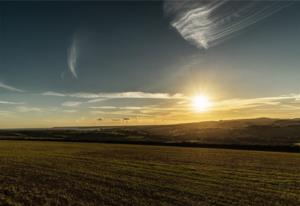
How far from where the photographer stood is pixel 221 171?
21719 mm

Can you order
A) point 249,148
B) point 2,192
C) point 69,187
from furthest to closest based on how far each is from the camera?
point 249,148 → point 69,187 → point 2,192

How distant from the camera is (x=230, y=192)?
1462 cm

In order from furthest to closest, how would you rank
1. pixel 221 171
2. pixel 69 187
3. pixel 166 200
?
pixel 221 171
pixel 69 187
pixel 166 200

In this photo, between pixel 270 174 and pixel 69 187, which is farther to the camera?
pixel 270 174

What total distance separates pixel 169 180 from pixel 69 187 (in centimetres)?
701

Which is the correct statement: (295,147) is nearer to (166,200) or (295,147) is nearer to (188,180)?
(188,180)

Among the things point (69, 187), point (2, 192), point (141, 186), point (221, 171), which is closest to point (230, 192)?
point (141, 186)

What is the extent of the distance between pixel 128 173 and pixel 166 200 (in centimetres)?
791

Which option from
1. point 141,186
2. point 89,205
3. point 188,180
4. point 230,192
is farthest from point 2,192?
point 230,192

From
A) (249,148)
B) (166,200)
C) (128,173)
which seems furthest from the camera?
(249,148)

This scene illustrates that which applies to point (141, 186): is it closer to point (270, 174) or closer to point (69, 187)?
point (69, 187)

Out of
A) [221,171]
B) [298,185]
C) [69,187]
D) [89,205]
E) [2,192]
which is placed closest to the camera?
[89,205]

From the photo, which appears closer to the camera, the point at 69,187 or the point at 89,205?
the point at 89,205

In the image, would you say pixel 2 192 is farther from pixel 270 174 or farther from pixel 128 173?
pixel 270 174
